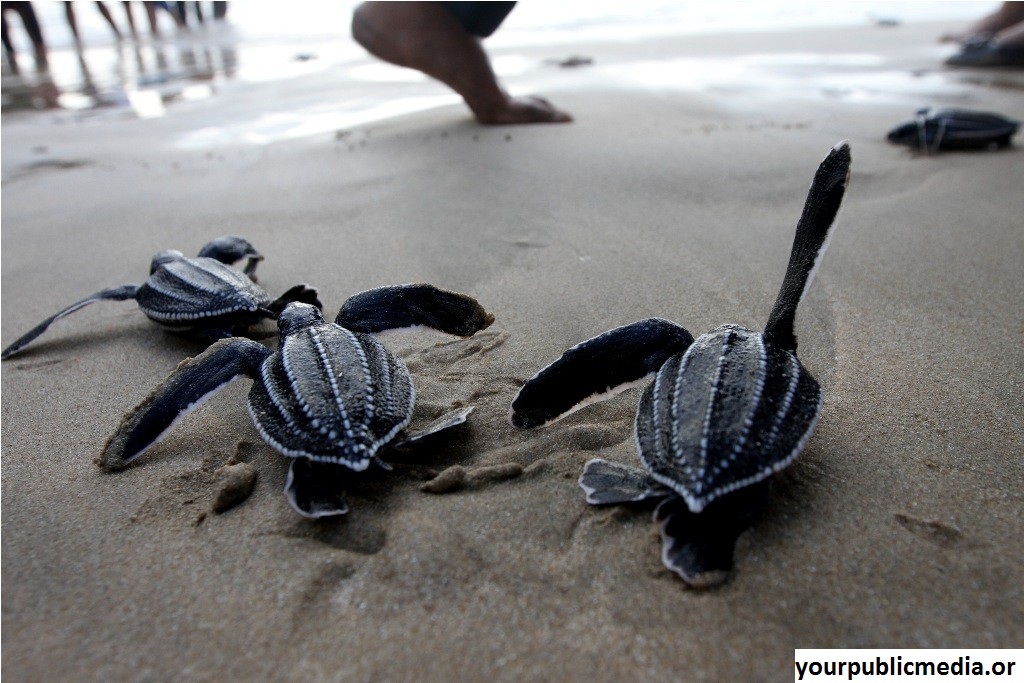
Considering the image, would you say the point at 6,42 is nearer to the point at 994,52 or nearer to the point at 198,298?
the point at 198,298

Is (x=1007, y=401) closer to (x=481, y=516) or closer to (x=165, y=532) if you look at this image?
(x=481, y=516)

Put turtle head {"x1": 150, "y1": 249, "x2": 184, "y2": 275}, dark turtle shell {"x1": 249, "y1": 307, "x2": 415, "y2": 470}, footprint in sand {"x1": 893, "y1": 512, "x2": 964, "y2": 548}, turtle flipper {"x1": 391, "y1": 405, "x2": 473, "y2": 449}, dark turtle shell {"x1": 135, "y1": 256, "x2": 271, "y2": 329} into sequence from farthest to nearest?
turtle head {"x1": 150, "y1": 249, "x2": 184, "y2": 275} < dark turtle shell {"x1": 135, "y1": 256, "x2": 271, "y2": 329} < turtle flipper {"x1": 391, "y1": 405, "x2": 473, "y2": 449} < dark turtle shell {"x1": 249, "y1": 307, "x2": 415, "y2": 470} < footprint in sand {"x1": 893, "y1": 512, "x2": 964, "y2": 548}

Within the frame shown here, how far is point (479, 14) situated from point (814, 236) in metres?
2.92

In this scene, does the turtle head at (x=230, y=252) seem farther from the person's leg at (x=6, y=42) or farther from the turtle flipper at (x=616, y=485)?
the person's leg at (x=6, y=42)

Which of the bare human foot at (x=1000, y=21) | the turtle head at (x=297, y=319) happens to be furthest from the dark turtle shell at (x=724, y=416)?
the bare human foot at (x=1000, y=21)

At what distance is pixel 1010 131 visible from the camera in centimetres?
305

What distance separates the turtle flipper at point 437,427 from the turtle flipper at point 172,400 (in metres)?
0.38

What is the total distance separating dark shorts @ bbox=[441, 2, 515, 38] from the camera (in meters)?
3.61

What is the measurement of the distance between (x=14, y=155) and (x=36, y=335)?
2.92 meters

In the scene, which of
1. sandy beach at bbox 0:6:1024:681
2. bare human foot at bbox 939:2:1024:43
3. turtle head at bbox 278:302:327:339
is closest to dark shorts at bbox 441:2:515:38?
sandy beach at bbox 0:6:1024:681

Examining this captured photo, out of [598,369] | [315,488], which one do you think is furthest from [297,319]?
[598,369]

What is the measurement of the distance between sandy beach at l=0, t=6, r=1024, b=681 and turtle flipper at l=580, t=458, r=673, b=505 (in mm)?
32

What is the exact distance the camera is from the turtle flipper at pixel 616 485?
115 centimetres

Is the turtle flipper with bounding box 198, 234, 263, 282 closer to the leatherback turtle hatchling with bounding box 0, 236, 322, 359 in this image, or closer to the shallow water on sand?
the leatherback turtle hatchling with bounding box 0, 236, 322, 359
